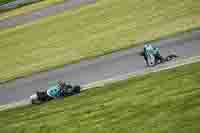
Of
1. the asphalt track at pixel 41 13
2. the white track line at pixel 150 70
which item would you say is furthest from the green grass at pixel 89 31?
the white track line at pixel 150 70

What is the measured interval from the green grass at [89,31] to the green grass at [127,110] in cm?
534

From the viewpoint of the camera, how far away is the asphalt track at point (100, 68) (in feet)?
75.9

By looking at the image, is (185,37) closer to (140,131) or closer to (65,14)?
(140,131)

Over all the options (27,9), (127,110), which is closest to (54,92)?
(127,110)

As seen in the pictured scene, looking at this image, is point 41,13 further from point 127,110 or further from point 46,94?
point 127,110

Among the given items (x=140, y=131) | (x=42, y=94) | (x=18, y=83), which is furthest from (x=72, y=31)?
(x=140, y=131)

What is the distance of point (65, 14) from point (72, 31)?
448 centimetres

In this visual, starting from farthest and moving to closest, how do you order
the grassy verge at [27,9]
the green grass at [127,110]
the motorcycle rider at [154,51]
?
the grassy verge at [27,9], the motorcycle rider at [154,51], the green grass at [127,110]

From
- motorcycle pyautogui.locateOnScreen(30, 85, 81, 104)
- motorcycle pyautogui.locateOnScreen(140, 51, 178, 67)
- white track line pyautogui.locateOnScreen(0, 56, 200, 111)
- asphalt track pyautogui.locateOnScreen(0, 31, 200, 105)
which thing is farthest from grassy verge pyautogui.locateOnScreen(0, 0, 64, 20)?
motorcycle pyautogui.locateOnScreen(140, 51, 178, 67)

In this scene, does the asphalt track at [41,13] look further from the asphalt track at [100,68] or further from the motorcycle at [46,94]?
the motorcycle at [46,94]

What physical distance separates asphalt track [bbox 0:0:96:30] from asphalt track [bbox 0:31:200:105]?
38.5 feet

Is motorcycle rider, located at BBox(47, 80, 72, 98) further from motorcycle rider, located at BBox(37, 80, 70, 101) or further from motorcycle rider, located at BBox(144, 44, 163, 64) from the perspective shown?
motorcycle rider, located at BBox(144, 44, 163, 64)

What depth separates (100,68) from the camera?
24.2 metres

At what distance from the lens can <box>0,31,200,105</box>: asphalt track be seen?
75.9 feet
